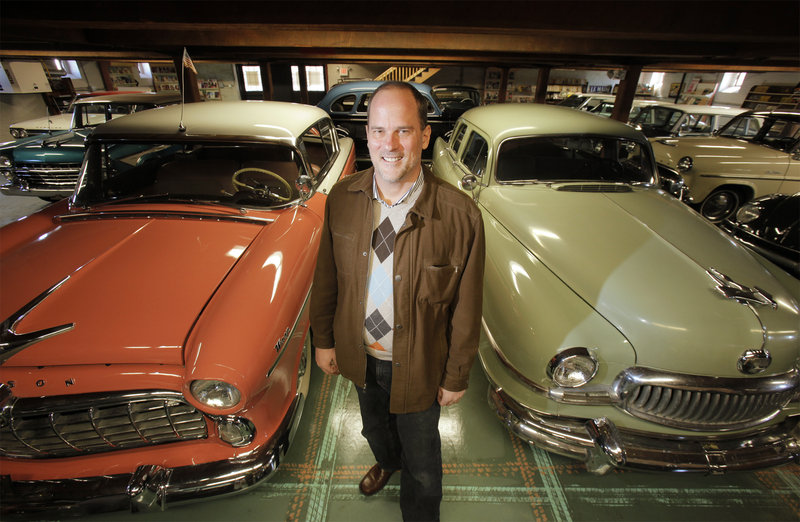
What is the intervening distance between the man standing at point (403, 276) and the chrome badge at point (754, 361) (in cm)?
128

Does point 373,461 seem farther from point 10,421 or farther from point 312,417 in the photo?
point 10,421

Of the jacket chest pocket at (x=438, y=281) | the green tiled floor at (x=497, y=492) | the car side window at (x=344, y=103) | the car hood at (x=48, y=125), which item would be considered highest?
the car side window at (x=344, y=103)

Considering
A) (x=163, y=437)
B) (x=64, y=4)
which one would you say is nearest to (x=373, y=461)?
(x=163, y=437)

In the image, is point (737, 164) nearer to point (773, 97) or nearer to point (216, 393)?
point (216, 393)

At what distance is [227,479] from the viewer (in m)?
1.48

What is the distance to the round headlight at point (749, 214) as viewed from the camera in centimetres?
277

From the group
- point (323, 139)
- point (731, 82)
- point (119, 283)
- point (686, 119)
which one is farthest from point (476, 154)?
point (731, 82)

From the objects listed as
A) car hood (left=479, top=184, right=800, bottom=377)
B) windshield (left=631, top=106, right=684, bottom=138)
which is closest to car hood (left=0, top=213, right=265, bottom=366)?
car hood (left=479, top=184, right=800, bottom=377)

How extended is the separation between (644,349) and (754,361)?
0.47 metres

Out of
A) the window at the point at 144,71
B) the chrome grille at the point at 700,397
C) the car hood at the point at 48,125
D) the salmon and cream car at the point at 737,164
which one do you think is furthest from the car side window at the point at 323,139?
the window at the point at 144,71

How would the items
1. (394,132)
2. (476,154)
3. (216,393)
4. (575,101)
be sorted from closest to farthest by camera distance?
(394,132), (216,393), (476,154), (575,101)

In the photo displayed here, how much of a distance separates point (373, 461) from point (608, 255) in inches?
73.5

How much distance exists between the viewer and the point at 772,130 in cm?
489

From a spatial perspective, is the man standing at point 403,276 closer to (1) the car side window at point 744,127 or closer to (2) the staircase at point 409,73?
(1) the car side window at point 744,127
